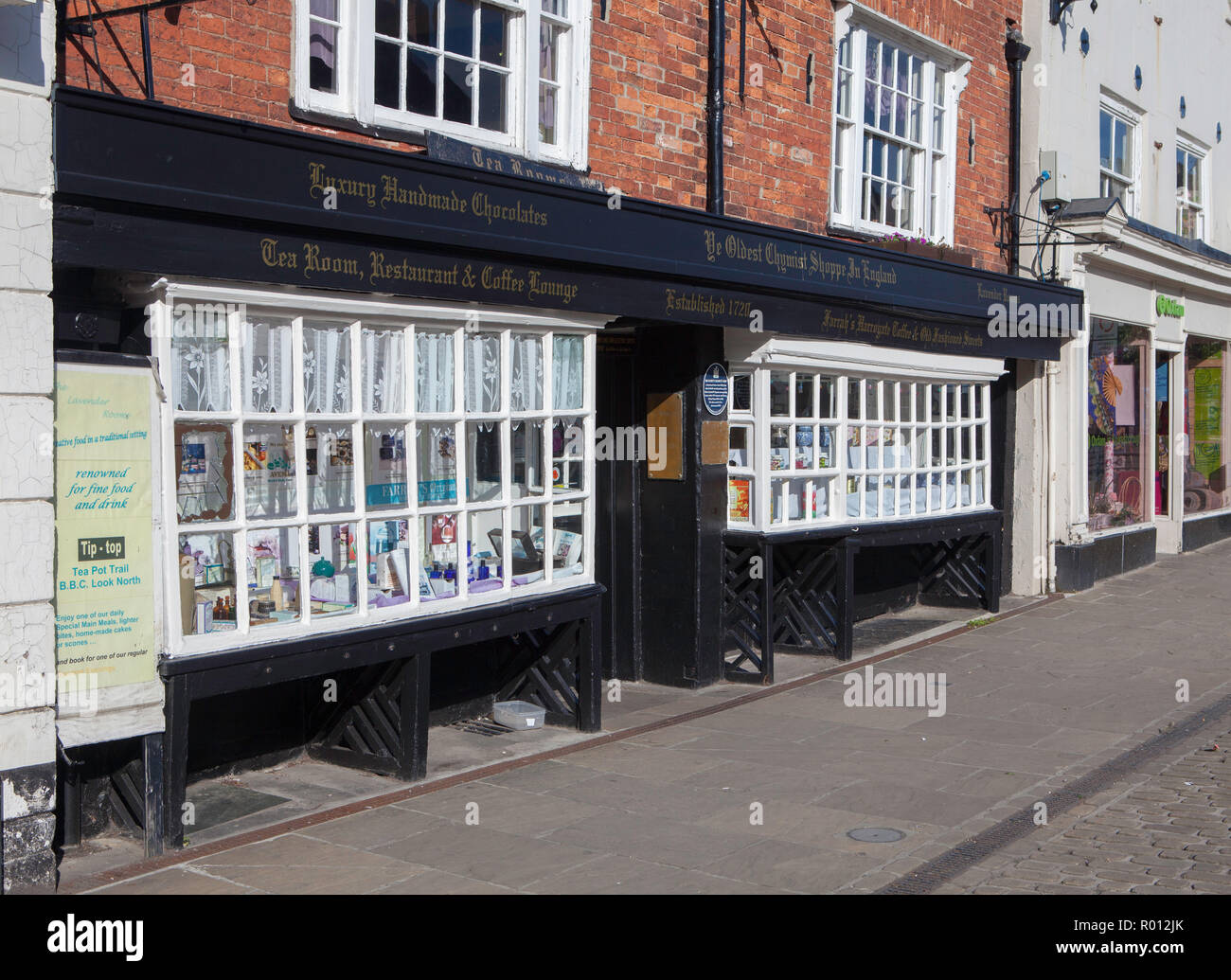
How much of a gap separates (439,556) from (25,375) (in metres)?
2.62

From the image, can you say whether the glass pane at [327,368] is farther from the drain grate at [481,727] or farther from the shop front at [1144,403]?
the shop front at [1144,403]

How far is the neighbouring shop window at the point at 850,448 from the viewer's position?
9.98 metres

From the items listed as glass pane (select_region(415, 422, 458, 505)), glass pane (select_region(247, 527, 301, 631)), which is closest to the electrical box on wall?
glass pane (select_region(415, 422, 458, 505))

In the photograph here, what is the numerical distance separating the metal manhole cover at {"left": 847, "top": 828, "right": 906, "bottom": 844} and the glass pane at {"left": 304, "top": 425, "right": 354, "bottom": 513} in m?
3.02

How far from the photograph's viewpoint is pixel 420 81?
7.37m

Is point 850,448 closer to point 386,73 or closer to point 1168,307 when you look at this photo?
point 386,73

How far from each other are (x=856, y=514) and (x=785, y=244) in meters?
2.76

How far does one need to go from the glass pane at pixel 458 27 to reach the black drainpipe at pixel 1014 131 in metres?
7.57

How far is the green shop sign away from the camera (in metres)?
16.5

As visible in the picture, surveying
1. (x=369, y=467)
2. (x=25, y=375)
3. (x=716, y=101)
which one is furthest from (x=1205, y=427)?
(x=25, y=375)

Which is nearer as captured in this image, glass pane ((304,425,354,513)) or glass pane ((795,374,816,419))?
glass pane ((304,425,354,513))

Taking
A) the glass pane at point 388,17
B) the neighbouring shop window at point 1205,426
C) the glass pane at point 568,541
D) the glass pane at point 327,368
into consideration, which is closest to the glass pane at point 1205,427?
the neighbouring shop window at point 1205,426

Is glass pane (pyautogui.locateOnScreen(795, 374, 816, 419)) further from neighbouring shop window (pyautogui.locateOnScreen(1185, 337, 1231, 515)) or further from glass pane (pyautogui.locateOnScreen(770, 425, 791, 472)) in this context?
neighbouring shop window (pyautogui.locateOnScreen(1185, 337, 1231, 515))

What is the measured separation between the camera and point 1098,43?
585 inches
